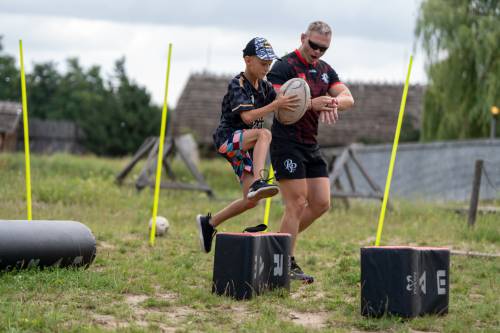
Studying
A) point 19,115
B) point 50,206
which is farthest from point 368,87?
point 50,206

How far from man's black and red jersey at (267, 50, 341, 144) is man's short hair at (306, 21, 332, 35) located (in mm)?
280

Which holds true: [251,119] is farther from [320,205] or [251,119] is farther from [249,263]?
[249,263]

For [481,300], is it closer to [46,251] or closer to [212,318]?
[212,318]

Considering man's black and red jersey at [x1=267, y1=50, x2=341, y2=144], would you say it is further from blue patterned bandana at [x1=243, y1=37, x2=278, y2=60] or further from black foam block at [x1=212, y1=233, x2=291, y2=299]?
black foam block at [x1=212, y1=233, x2=291, y2=299]

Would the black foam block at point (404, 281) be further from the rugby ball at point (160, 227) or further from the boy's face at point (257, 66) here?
the rugby ball at point (160, 227)

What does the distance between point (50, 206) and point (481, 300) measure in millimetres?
8107

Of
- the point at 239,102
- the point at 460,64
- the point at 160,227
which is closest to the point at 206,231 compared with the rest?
the point at 239,102

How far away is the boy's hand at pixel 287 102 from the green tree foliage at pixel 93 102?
22322mm

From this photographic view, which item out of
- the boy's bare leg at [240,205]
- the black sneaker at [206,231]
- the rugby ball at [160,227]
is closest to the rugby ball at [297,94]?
the boy's bare leg at [240,205]

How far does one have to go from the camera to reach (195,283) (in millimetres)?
6379

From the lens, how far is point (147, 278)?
6359mm

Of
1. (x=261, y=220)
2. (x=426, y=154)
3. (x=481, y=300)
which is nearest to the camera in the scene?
(x=481, y=300)

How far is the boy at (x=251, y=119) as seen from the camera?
6.09 meters

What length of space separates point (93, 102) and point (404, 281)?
4835cm
